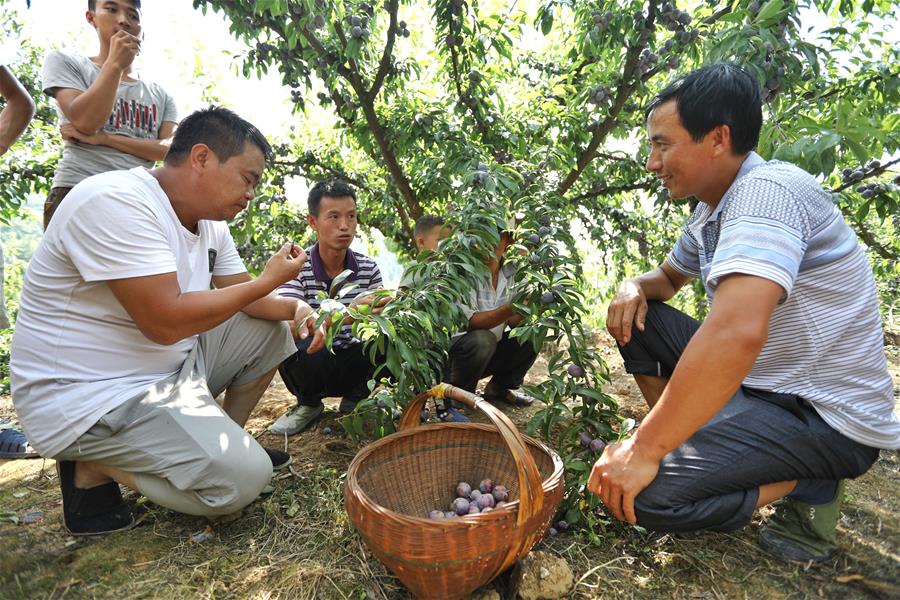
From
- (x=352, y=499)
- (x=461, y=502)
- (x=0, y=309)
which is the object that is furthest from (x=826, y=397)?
(x=0, y=309)

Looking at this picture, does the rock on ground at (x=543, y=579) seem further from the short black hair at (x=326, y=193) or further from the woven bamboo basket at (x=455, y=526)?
the short black hair at (x=326, y=193)

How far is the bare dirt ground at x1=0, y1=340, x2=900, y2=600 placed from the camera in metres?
1.41

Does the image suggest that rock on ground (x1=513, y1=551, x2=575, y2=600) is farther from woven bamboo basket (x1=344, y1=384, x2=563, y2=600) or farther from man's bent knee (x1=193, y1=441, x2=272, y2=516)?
man's bent knee (x1=193, y1=441, x2=272, y2=516)

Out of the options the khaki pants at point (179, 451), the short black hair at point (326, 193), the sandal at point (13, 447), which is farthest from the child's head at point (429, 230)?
the sandal at point (13, 447)

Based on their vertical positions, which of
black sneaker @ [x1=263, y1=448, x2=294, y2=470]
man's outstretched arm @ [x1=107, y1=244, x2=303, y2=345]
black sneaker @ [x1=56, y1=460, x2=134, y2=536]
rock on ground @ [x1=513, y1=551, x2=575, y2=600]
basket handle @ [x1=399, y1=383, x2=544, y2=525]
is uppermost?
man's outstretched arm @ [x1=107, y1=244, x2=303, y2=345]

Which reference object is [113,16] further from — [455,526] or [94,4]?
[455,526]

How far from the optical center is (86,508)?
165 centimetres

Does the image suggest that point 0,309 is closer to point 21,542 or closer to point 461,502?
point 21,542

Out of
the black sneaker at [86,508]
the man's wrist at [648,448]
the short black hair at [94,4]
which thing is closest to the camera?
the man's wrist at [648,448]

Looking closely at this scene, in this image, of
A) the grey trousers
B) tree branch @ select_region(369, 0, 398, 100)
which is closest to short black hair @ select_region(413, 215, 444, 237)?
tree branch @ select_region(369, 0, 398, 100)

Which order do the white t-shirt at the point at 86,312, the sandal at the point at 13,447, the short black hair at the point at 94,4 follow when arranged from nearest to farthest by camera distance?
the white t-shirt at the point at 86,312 → the short black hair at the point at 94,4 → the sandal at the point at 13,447

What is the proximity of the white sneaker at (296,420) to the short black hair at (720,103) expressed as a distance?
2.07m

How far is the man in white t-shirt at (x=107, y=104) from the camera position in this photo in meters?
2.04

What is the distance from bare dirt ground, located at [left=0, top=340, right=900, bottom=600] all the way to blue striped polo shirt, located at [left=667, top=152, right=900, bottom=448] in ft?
1.45
